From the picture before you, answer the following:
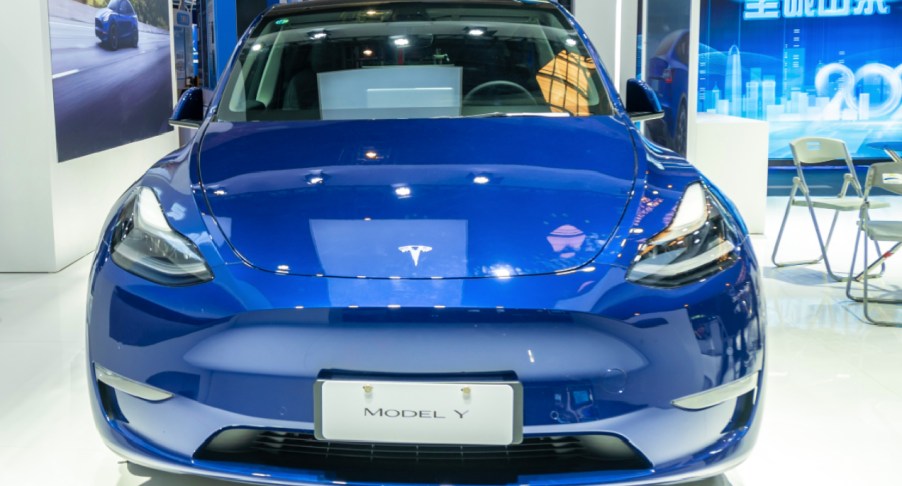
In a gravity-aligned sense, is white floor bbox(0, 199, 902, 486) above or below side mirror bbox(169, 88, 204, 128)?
below

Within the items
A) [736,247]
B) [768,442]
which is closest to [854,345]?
[768,442]

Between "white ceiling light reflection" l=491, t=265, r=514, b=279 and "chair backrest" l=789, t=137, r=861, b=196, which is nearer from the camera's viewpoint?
"white ceiling light reflection" l=491, t=265, r=514, b=279

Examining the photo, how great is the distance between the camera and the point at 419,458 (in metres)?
1.64

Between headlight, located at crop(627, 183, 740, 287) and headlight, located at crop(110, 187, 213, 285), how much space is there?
73cm

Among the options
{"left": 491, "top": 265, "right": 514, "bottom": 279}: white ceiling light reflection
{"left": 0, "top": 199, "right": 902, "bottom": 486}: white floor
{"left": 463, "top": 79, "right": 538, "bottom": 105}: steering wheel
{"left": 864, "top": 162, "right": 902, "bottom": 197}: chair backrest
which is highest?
{"left": 463, "top": 79, "right": 538, "bottom": 105}: steering wheel

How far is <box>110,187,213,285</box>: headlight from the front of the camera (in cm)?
167

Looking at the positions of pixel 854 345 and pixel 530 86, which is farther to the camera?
pixel 854 345

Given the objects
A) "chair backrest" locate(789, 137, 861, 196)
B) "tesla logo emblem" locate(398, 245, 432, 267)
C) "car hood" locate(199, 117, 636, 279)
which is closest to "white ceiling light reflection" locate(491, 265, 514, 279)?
"car hood" locate(199, 117, 636, 279)

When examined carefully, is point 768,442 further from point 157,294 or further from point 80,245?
point 80,245

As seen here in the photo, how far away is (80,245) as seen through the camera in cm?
549

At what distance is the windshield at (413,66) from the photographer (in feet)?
8.02

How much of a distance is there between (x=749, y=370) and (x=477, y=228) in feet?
1.71

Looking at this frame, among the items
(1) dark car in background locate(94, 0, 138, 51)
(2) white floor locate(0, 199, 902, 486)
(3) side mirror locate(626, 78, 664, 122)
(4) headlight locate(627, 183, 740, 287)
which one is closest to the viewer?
(4) headlight locate(627, 183, 740, 287)

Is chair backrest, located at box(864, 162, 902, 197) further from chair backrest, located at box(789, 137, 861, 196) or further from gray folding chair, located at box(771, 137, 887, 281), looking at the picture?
chair backrest, located at box(789, 137, 861, 196)
